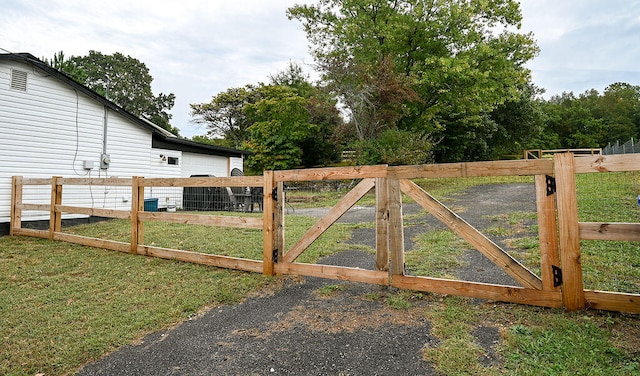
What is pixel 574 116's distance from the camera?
37406mm

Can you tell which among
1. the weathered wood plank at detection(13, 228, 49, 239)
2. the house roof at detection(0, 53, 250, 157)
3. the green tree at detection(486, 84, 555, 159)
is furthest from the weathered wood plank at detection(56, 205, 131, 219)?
the green tree at detection(486, 84, 555, 159)

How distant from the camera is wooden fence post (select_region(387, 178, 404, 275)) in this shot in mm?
3074

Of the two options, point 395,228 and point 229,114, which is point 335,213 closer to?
point 395,228

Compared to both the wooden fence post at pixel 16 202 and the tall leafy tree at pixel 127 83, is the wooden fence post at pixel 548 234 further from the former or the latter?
the tall leafy tree at pixel 127 83

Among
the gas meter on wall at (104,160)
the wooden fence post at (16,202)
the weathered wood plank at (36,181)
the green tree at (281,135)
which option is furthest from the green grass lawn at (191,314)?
the green tree at (281,135)

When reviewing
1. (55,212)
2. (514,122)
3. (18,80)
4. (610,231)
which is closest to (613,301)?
(610,231)

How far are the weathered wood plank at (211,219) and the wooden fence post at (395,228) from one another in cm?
163

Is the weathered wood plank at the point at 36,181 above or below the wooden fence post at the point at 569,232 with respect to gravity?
above

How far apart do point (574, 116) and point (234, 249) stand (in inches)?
1831

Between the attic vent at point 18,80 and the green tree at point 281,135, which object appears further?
the green tree at point 281,135

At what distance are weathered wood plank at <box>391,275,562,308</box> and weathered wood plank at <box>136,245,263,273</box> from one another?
182 centimetres

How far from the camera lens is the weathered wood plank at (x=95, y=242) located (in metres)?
5.19

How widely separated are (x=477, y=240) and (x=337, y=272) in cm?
143

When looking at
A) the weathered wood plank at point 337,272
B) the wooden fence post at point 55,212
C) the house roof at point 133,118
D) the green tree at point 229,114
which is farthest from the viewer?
the green tree at point 229,114
